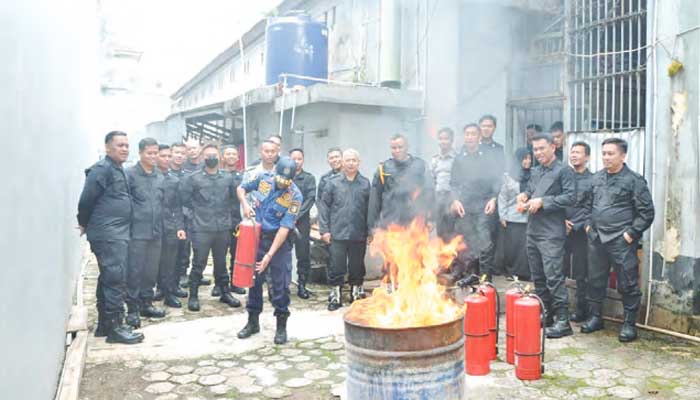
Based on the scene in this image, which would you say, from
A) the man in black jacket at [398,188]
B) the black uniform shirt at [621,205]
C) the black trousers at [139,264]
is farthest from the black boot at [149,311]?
the black uniform shirt at [621,205]

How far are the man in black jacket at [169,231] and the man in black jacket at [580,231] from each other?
4.77 metres

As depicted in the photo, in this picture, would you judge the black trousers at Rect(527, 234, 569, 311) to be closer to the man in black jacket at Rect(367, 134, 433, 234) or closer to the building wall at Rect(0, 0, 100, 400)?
the man in black jacket at Rect(367, 134, 433, 234)

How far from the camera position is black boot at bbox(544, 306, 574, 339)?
605 cm

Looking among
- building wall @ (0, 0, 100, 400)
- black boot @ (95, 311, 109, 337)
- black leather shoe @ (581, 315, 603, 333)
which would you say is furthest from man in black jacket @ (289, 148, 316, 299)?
black leather shoe @ (581, 315, 603, 333)

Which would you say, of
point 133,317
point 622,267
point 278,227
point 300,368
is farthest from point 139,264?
point 622,267

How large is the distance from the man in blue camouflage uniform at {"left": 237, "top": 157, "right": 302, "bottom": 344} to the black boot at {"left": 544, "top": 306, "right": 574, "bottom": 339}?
283 centimetres

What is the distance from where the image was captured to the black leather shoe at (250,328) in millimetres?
6117

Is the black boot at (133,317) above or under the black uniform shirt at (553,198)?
under

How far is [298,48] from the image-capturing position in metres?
11.1

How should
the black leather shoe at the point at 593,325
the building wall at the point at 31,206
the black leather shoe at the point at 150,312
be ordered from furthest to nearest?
the black leather shoe at the point at 150,312 → the black leather shoe at the point at 593,325 → the building wall at the point at 31,206

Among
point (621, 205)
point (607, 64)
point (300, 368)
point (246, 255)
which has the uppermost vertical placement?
point (607, 64)

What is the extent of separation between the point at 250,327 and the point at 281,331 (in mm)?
411

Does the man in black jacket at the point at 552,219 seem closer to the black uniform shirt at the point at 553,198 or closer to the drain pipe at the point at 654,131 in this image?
the black uniform shirt at the point at 553,198

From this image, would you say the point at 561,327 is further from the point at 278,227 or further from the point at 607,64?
the point at 607,64
